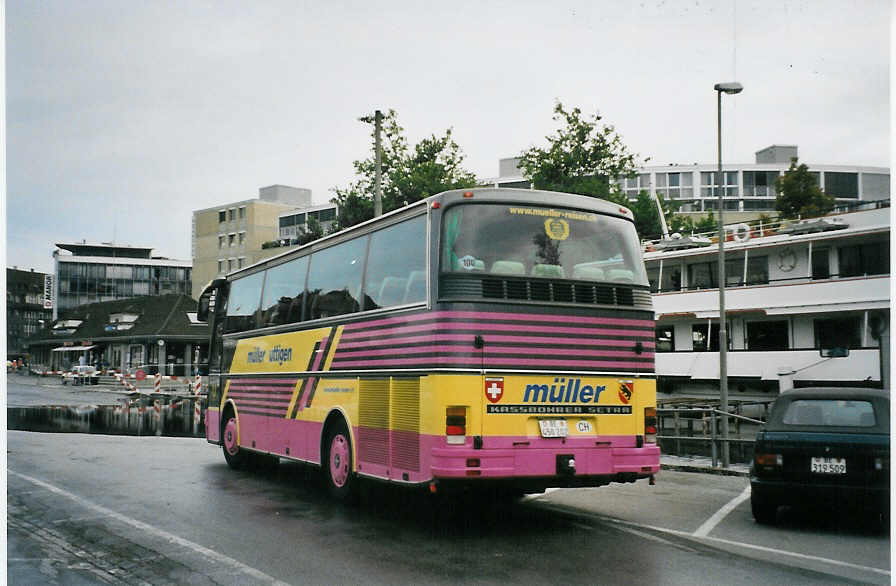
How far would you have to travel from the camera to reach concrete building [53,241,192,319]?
113625mm

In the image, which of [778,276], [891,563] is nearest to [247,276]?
[891,563]

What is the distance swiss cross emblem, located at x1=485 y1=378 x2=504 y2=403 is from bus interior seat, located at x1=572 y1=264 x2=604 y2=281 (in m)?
1.48

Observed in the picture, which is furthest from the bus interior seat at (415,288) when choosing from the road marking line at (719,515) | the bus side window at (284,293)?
the road marking line at (719,515)

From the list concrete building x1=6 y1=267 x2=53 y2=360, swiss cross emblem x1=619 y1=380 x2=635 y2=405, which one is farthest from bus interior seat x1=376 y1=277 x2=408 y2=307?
concrete building x1=6 y1=267 x2=53 y2=360

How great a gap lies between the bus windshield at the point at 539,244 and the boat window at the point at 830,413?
2.15 m

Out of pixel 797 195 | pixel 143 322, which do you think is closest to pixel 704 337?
pixel 797 195

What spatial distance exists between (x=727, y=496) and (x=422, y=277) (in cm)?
587

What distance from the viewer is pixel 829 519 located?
10.5 meters

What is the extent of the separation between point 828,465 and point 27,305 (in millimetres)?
112033

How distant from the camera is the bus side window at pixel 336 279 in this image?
36.8 feet

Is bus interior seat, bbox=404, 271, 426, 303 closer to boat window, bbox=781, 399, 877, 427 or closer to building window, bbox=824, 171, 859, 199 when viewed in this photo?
boat window, bbox=781, 399, 877, 427

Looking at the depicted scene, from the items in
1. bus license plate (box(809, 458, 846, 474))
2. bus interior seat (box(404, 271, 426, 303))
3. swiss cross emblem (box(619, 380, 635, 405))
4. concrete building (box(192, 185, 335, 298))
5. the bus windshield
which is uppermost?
concrete building (box(192, 185, 335, 298))

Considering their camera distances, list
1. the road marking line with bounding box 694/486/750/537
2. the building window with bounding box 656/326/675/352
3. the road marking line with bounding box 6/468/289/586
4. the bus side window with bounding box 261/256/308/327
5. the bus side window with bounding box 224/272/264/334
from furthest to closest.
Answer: the building window with bounding box 656/326/675/352
the bus side window with bounding box 224/272/264/334
the bus side window with bounding box 261/256/308/327
the road marking line with bounding box 694/486/750/537
the road marking line with bounding box 6/468/289/586

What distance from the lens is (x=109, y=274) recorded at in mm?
115812
